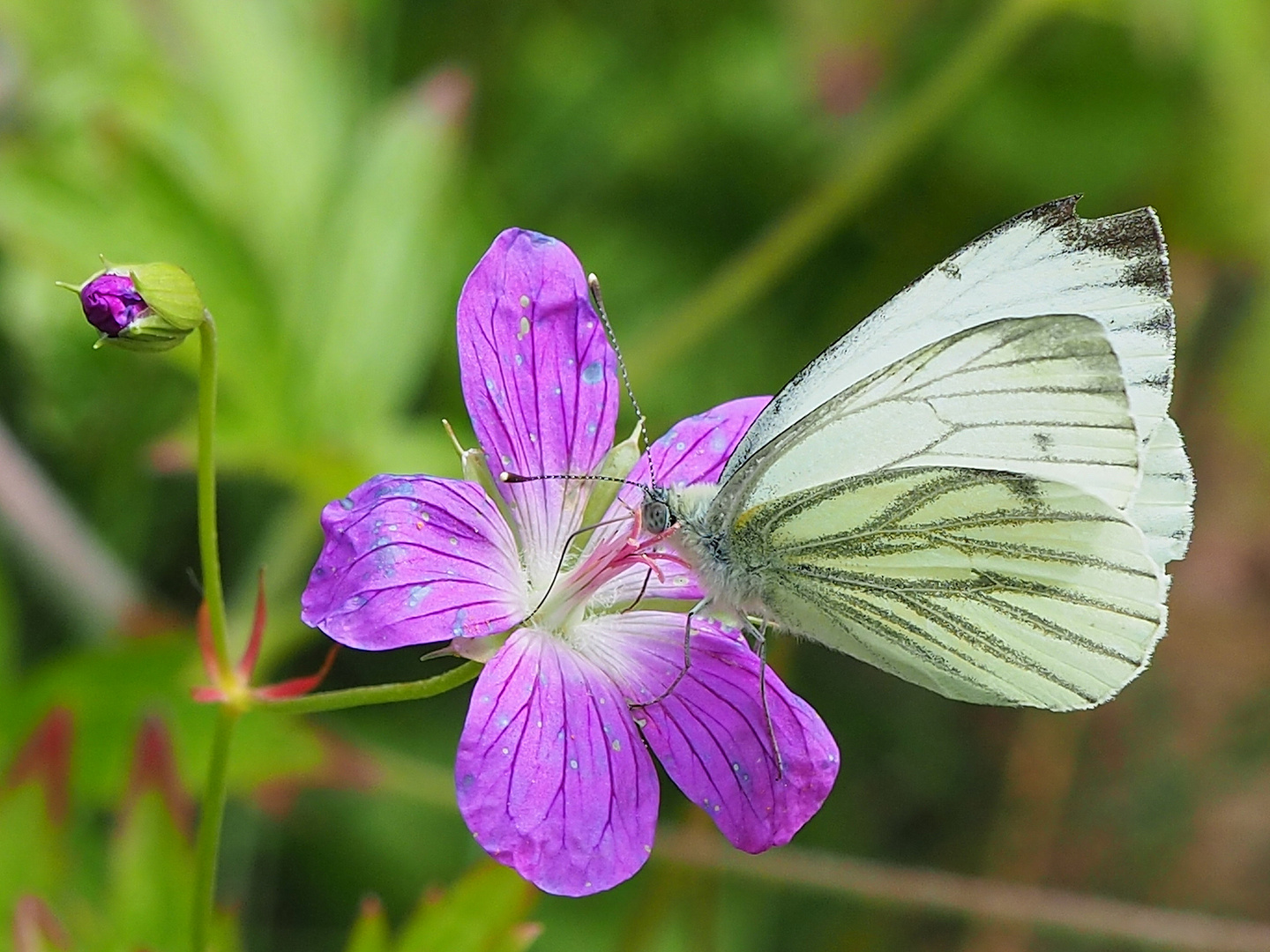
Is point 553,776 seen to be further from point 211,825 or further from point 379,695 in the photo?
point 211,825

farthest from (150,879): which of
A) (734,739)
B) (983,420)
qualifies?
(983,420)

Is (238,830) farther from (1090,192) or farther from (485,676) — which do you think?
(1090,192)

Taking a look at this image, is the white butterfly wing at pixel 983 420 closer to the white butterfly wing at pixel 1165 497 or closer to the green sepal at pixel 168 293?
the white butterfly wing at pixel 1165 497

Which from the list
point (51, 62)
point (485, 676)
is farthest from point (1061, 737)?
point (51, 62)

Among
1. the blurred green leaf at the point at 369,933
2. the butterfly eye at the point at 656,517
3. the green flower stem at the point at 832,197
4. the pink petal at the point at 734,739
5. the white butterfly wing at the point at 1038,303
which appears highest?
the green flower stem at the point at 832,197

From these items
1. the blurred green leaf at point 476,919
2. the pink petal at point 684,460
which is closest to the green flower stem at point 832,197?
the pink petal at point 684,460

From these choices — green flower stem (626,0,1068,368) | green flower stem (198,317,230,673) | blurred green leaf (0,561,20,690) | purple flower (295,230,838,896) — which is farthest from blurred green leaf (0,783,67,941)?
green flower stem (626,0,1068,368)
